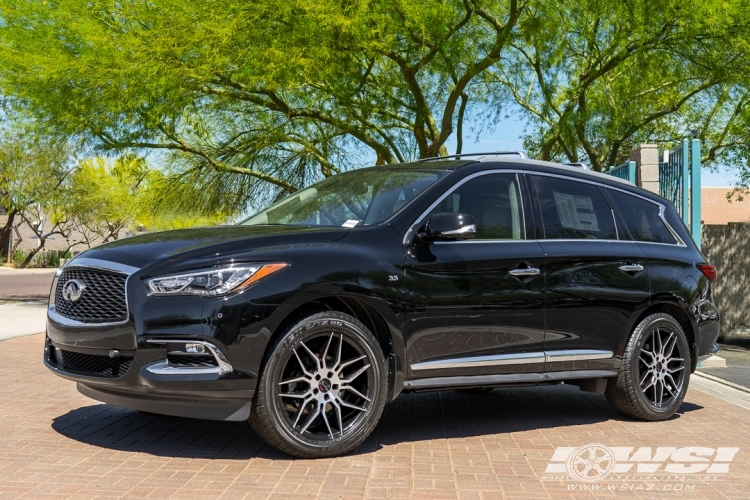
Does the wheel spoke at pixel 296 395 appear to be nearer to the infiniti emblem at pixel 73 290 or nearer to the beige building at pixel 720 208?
the infiniti emblem at pixel 73 290

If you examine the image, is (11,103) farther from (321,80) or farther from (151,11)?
(321,80)

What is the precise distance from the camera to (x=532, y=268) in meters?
6.71

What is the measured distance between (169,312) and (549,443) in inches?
112

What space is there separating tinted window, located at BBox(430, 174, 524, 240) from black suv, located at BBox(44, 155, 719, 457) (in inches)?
0.4

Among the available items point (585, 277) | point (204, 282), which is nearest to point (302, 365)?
point (204, 282)

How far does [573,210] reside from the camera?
7.37 m

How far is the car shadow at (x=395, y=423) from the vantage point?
6.12m

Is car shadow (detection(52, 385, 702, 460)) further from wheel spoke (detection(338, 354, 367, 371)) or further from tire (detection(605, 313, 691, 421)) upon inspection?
wheel spoke (detection(338, 354, 367, 371))

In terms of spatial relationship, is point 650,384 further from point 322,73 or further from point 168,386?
point 322,73

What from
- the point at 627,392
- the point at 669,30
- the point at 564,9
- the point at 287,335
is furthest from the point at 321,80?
the point at 287,335

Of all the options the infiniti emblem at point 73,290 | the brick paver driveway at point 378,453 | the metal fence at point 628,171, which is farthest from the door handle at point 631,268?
the metal fence at point 628,171

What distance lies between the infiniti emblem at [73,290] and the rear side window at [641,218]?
4.30 meters

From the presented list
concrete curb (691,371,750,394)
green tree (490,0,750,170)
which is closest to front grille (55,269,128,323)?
concrete curb (691,371,750,394)

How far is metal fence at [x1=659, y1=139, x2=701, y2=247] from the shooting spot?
39.4ft
